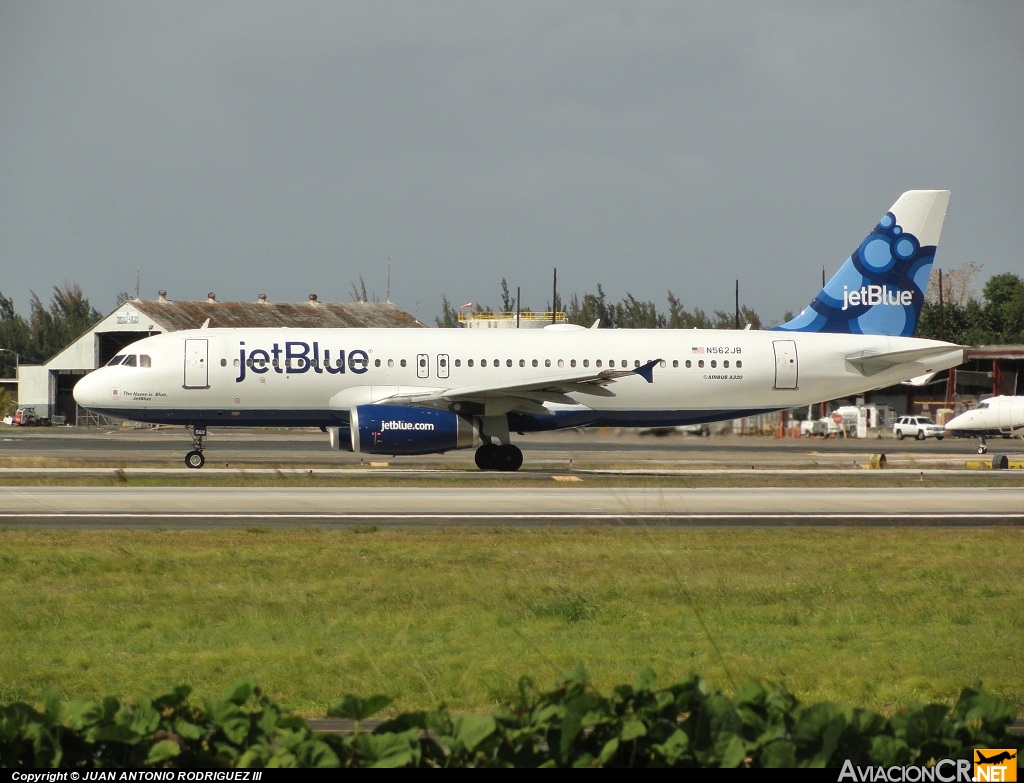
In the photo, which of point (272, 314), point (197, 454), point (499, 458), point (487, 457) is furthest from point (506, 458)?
point (272, 314)

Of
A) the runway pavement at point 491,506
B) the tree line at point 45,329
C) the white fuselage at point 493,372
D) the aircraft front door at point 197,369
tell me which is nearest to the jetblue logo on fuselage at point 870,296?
the white fuselage at point 493,372

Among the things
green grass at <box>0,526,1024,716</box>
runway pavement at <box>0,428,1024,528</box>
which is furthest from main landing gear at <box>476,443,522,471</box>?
green grass at <box>0,526,1024,716</box>

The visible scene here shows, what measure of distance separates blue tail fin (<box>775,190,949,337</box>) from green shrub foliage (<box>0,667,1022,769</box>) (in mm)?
33100

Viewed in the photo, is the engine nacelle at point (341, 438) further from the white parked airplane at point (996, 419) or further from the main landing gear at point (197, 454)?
the white parked airplane at point (996, 419)

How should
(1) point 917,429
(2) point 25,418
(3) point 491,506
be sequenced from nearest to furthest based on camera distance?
1. (3) point 491,506
2. (1) point 917,429
3. (2) point 25,418

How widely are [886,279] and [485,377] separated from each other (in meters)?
13.7

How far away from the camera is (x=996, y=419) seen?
2197 inches

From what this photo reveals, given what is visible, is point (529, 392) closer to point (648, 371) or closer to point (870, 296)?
point (648, 371)

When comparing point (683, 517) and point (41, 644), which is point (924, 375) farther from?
point (41, 644)

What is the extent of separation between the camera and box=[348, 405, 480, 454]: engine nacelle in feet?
102

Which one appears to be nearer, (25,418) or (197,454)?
(197,454)

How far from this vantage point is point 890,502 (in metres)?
25.1

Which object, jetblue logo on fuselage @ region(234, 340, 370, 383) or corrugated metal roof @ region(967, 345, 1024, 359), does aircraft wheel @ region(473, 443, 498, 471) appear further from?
corrugated metal roof @ region(967, 345, 1024, 359)

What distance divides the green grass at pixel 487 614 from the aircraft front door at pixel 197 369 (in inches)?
592
